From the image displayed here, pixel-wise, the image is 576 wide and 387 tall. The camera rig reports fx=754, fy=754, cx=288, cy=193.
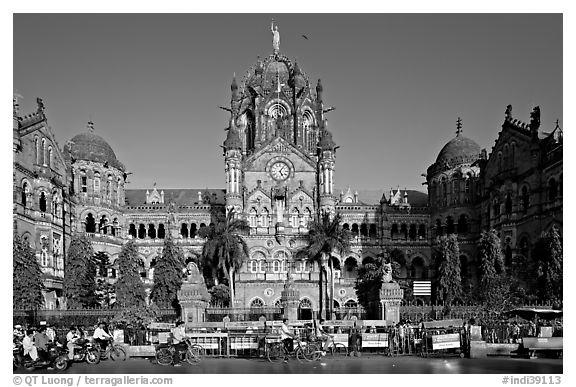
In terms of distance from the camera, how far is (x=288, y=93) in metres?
92.8

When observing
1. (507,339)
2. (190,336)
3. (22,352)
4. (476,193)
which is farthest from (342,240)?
(22,352)

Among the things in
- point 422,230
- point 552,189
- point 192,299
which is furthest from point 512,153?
point 192,299

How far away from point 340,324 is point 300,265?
129 feet

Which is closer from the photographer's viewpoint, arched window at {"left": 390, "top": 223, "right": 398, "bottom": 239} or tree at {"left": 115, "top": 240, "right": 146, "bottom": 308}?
tree at {"left": 115, "top": 240, "right": 146, "bottom": 308}

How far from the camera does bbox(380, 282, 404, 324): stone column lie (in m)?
41.7

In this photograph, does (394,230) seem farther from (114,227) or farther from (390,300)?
→ (390,300)

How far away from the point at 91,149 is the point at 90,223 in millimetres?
7691

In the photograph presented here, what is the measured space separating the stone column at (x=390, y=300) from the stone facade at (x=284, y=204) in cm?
2783

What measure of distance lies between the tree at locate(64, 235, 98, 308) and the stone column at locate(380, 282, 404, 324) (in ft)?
98.5

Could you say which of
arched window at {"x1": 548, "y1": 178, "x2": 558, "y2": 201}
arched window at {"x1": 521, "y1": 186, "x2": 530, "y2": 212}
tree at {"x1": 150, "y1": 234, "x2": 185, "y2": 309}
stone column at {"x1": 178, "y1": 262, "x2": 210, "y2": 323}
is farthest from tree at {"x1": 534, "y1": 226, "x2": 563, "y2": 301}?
tree at {"x1": 150, "y1": 234, "x2": 185, "y2": 309}

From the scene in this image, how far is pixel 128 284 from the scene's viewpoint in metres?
59.9

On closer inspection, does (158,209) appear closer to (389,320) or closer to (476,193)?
(476,193)

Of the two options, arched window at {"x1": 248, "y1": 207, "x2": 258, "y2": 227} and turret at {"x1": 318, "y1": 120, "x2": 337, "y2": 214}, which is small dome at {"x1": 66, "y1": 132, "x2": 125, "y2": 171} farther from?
turret at {"x1": 318, "y1": 120, "x2": 337, "y2": 214}

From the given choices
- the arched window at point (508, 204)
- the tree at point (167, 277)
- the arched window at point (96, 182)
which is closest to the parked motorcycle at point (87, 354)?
the tree at point (167, 277)
